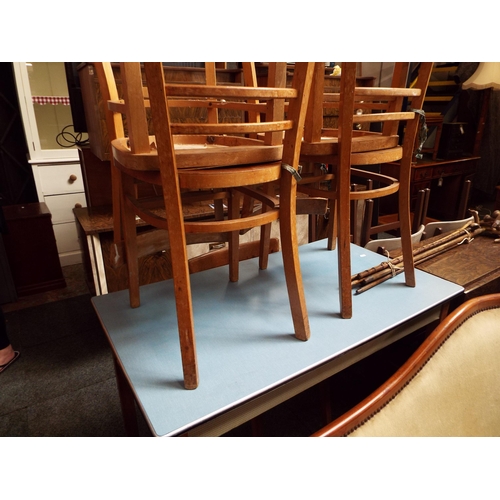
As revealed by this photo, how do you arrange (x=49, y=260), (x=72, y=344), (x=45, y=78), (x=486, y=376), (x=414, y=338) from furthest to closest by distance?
(x=45, y=78) < (x=49, y=260) < (x=72, y=344) < (x=414, y=338) < (x=486, y=376)

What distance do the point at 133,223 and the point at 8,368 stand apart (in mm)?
1279

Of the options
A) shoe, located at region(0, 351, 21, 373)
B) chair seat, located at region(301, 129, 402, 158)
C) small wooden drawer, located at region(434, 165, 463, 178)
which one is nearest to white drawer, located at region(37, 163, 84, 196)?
shoe, located at region(0, 351, 21, 373)

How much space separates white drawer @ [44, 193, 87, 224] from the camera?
2674 millimetres

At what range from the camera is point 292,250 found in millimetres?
950

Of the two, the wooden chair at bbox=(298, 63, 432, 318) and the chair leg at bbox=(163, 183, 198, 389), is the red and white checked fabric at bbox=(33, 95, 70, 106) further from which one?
the chair leg at bbox=(163, 183, 198, 389)

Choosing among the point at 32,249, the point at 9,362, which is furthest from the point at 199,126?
the point at 32,249

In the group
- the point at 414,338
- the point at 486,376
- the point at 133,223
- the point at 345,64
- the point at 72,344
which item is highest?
the point at 345,64

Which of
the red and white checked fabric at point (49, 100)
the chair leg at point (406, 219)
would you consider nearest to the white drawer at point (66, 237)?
the red and white checked fabric at point (49, 100)

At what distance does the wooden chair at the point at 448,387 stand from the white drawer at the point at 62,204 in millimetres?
2499

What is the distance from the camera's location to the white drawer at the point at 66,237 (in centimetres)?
278

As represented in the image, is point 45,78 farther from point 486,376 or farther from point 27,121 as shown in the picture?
point 486,376

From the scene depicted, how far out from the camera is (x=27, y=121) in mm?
2506

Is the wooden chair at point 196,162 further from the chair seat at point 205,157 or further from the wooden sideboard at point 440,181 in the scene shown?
the wooden sideboard at point 440,181

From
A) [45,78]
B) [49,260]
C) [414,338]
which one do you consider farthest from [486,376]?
[45,78]
